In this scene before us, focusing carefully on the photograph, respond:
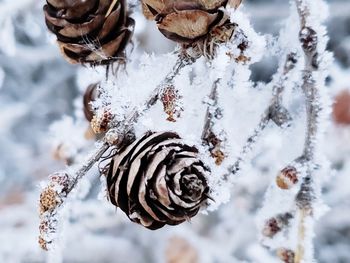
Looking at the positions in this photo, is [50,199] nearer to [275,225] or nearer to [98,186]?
[275,225]

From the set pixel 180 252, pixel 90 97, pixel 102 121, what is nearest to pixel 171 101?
pixel 102 121

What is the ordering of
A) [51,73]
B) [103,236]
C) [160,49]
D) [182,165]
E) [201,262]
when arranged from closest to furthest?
[182,165]
[160,49]
[201,262]
[103,236]
[51,73]

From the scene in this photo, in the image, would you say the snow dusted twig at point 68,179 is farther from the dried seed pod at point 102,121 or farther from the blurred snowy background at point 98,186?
the blurred snowy background at point 98,186

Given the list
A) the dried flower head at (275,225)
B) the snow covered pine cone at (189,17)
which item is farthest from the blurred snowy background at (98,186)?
the snow covered pine cone at (189,17)

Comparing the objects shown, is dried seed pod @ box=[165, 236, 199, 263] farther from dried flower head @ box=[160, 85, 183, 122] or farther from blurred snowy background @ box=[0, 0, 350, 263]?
dried flower head @ box=[160, 85, 183, 122]

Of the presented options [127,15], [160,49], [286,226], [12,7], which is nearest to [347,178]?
[160,49]

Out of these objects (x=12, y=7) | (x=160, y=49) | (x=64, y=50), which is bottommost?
(x=64, y=50)

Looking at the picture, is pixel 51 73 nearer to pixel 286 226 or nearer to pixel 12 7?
pixel 12 7

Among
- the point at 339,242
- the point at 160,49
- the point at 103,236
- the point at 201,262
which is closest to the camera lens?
the point at 160,49
